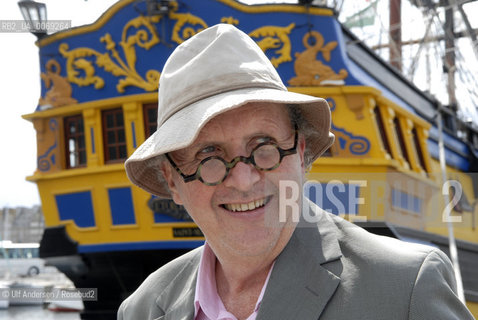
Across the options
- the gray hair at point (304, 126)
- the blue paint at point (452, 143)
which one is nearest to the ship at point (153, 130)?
the blue paint at point (452, 143)

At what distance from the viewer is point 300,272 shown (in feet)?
3.84

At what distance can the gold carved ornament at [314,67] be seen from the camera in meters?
5.98

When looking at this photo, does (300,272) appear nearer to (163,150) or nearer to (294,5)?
(163,150)

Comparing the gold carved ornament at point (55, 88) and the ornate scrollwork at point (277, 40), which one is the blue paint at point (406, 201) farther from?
the gold carved ornament at point (55, 88)

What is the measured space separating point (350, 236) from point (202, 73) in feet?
1.42

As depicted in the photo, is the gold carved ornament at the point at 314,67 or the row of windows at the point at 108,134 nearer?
the gold carved ornament at the point at 314,67

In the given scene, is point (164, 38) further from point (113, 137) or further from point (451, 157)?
point (451, 157)

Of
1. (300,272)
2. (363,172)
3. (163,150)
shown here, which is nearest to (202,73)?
(163,150)

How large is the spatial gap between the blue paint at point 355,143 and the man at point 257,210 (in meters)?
4.74

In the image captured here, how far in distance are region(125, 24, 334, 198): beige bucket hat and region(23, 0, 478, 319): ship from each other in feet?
14.2

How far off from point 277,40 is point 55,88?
99.3 inches

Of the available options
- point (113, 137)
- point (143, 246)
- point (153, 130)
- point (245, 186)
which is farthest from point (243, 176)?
point (113, 137)

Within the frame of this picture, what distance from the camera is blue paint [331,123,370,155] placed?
19.6 feet

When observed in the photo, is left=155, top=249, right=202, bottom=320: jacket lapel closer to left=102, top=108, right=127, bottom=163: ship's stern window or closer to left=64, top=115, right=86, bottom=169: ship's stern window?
left=102, top=108, right=127, bottom=163: ship's stern window
